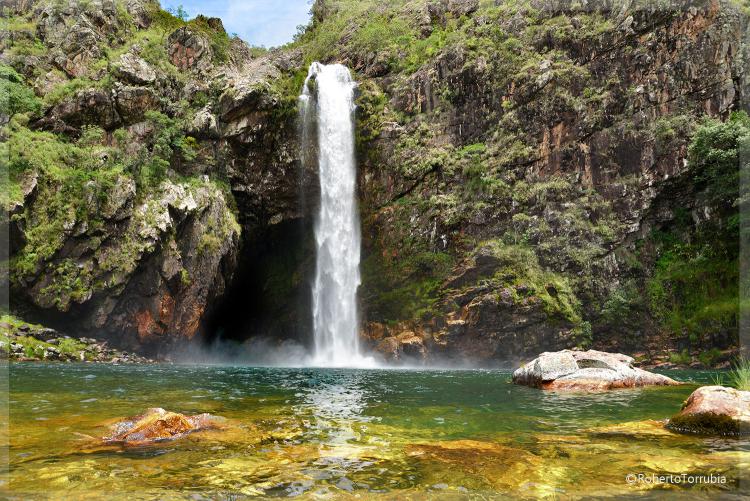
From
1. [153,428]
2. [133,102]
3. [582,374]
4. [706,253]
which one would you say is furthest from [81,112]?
[706,253]

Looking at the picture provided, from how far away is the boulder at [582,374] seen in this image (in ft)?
51.4

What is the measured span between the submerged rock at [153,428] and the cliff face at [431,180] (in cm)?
2424

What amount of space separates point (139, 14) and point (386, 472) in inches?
1884

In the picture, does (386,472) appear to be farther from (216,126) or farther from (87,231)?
(216,126)

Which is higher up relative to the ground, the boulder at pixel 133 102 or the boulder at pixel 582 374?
the boulder at pixel 133 102

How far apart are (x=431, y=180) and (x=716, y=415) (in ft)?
95.2

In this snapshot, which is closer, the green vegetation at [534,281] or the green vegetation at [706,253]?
the green vegetation at [706,253]

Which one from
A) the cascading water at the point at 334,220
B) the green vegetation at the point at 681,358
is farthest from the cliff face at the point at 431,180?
the cascading water at the point at 334,220

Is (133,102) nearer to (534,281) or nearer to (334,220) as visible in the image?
→ (334,220)

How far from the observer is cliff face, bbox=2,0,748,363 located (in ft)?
97.2

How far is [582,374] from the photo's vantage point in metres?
16.0

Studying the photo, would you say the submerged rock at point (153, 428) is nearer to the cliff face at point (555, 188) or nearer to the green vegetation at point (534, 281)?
the cliff face at point (555, 188)

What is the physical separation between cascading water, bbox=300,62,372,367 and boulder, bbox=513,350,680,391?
58.2ft

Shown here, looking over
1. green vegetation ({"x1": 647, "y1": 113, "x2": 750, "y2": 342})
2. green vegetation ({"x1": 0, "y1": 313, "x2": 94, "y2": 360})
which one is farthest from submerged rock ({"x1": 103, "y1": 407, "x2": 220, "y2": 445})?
green vegetation ({"x1": 647, "y1": 113, "x2": 750, "y2": 342})
